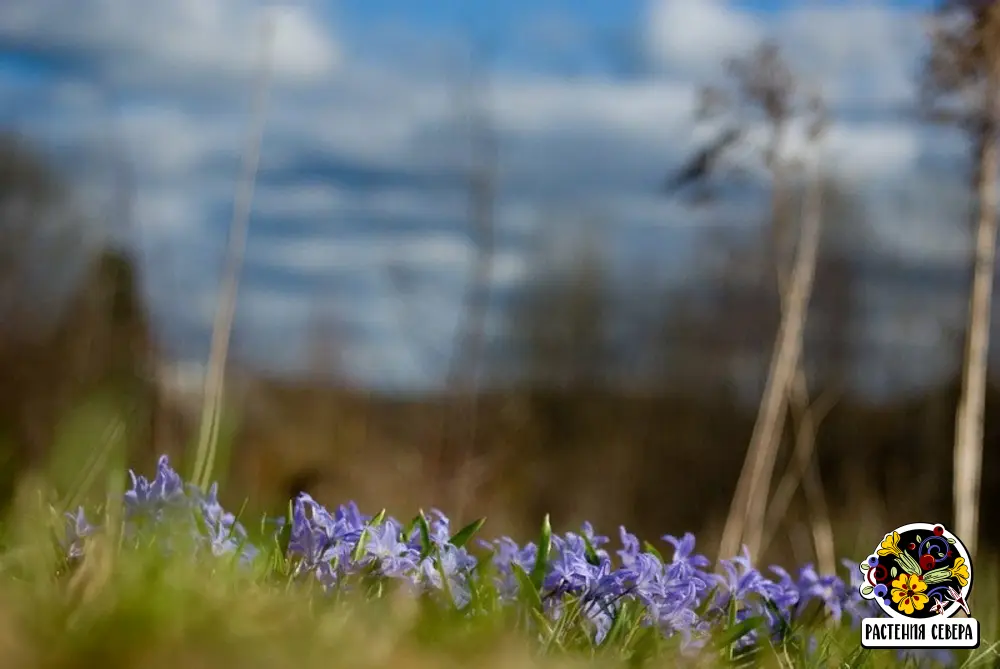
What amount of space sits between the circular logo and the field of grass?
0.04 metres

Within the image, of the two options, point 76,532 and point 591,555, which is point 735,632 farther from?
point 76,532

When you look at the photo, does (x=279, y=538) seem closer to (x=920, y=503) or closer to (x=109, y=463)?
(x=109, y=463)

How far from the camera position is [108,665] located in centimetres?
65

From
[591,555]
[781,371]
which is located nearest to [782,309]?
[781,371]

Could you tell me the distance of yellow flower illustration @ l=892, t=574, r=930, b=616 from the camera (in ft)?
4.73

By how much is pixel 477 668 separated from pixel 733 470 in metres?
6.93

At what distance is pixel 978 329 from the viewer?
2973 mm

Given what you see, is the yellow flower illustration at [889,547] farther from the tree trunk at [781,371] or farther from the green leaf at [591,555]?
the tree trunk at [781,371]

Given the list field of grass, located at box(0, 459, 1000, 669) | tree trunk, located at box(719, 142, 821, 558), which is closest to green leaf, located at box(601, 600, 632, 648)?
field of grass, located at box(0, 459, 1000, 669)

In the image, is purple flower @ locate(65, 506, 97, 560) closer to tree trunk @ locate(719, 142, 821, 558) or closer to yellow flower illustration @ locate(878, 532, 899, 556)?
yellow flower illustration @ locate(878, 532, 899, 556)

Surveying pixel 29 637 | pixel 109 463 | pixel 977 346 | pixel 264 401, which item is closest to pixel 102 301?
pixel 264 401

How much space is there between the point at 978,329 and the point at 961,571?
5.39 feet

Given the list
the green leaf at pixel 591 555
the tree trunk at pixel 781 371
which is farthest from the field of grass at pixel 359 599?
the tree trunk at pixel 781 371

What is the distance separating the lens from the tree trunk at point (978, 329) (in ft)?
9.75
